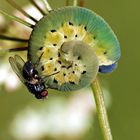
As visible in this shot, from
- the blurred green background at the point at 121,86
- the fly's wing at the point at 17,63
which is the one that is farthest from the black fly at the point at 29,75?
the blurred green background at the point at 121,86

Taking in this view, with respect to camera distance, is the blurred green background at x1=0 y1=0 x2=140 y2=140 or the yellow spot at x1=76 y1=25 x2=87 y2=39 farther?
the blurred green background at x1=0 y1=0 x2=140 y2=140

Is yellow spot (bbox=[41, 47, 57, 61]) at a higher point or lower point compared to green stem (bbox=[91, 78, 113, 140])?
higher

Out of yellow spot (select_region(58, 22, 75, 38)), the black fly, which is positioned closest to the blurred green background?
the black fly

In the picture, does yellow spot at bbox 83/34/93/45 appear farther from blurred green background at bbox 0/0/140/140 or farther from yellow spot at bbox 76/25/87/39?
blurred green background at bbox 0/0/140/140

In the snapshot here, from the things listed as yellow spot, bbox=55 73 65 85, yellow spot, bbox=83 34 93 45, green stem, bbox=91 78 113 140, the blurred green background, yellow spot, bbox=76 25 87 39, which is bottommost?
the blurred green background

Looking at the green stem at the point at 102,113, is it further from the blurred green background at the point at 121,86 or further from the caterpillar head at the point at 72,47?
the blurred green background at the point at 121,86

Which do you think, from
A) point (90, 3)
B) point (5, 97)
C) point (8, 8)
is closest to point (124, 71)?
point (90, 3)
